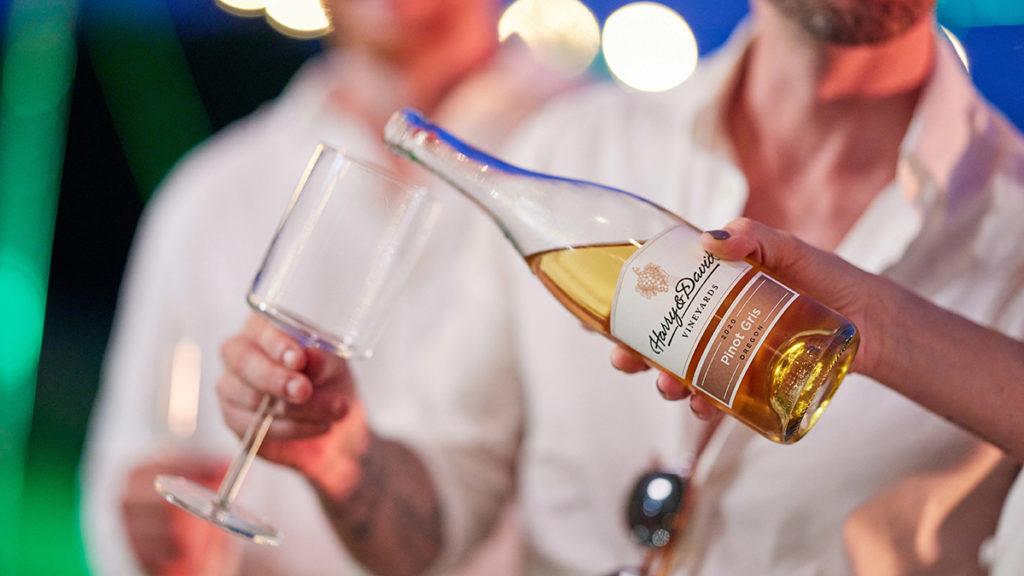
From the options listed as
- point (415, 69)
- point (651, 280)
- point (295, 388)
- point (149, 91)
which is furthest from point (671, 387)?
point (149, 91)

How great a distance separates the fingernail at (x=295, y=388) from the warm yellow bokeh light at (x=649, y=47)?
68cm

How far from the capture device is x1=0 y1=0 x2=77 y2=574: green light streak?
1.61 metres

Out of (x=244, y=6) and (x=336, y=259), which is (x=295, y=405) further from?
(x=244, y=6)

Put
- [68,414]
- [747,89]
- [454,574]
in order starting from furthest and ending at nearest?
[68,414] < [454,574] < [747,89]

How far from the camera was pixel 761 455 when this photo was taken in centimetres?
107

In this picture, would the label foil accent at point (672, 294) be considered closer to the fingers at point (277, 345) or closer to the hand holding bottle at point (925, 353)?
the hand holding bottle at point (925, 353)

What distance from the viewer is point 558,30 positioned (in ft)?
4.50

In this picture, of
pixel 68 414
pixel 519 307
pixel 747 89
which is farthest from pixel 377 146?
pixel 68 414

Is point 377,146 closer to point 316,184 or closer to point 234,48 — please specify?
point 234,48

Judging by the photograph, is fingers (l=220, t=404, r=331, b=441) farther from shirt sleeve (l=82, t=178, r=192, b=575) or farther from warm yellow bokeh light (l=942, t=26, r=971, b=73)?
warm yellow bokeh light (l=942, t=26, r=971, b=73)

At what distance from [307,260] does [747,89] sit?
62 cm

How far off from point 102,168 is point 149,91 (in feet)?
0.49

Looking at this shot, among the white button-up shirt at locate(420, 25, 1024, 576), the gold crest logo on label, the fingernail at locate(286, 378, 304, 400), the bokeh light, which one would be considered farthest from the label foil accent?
the bokeh light

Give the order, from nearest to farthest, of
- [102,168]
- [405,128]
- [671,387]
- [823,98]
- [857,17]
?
[671,387]
[405,128]
[857,17]
[823,98]
[102,168]
